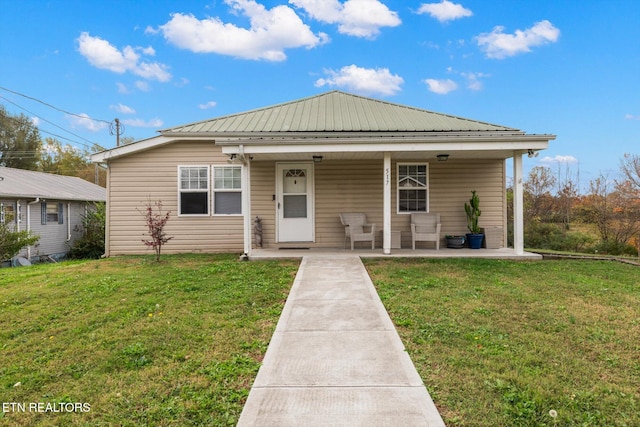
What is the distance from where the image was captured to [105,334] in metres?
3.51

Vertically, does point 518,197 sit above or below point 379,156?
below

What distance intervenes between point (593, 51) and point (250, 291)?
14.9m

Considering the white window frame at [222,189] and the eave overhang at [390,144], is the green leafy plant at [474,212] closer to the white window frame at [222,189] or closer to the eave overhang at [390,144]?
the eave overhang at [390,144]

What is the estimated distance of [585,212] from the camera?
51.5ft

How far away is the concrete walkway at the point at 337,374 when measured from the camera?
83.7 inches

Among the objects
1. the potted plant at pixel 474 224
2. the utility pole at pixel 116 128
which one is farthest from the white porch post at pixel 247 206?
the utility pole at pixel 116 128

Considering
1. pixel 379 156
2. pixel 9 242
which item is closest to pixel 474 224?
pixel 379 156

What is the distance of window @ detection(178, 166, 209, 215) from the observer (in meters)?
9.21

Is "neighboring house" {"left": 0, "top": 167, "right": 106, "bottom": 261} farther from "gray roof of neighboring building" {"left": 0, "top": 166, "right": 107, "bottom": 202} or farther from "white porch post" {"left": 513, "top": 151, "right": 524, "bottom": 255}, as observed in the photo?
"white porch post" {"left": 513, "top": 151, "right": 524, "bottom": 255}

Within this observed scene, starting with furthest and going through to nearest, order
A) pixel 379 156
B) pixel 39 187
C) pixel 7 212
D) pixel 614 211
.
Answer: pixel 39 187 → pixel 614 211 → pixel 7 212 → pixel 379 156

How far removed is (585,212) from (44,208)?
2285 cm

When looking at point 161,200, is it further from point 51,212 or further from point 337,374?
point 51,212

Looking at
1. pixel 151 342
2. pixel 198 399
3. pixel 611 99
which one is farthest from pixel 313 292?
pixel 611 99

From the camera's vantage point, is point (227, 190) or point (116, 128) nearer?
point (227, 190)
